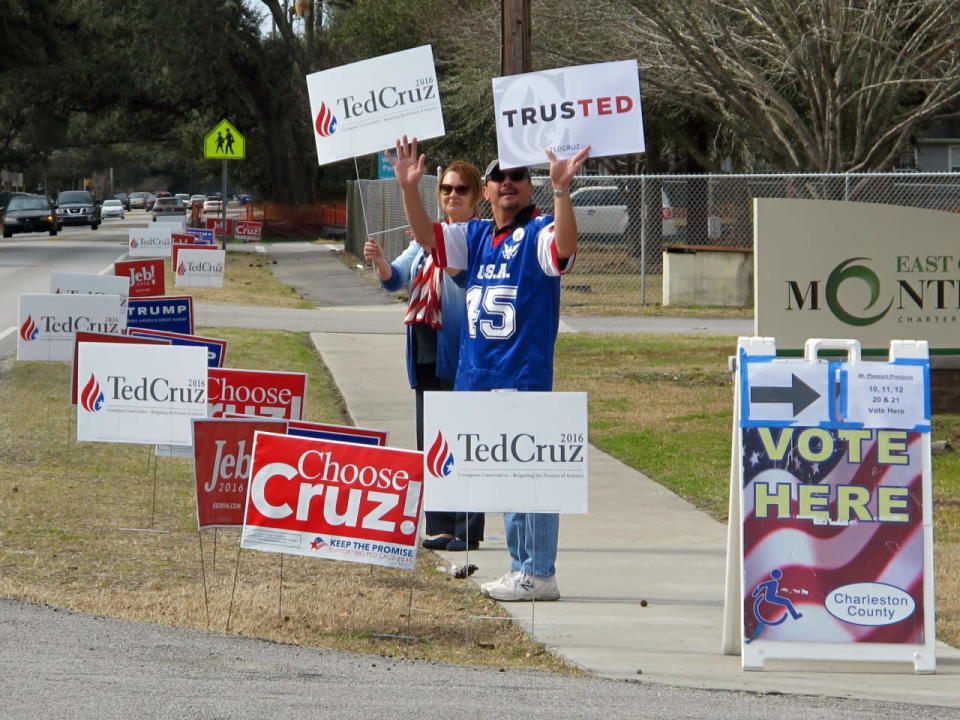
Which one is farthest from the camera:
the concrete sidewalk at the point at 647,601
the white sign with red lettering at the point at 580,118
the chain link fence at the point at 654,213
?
the chain link fence at the point at 654,213

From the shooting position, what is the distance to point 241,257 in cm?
3834

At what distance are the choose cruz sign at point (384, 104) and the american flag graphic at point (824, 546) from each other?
3.32m

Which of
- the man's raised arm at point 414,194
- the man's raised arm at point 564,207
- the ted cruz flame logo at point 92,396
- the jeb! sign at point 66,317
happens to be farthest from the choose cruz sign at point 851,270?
the man's raised arm at point 564,207

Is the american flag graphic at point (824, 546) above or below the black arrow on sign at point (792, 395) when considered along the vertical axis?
below

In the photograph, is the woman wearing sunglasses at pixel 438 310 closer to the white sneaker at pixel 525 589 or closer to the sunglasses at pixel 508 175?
the sunglasses at pixel 508 175

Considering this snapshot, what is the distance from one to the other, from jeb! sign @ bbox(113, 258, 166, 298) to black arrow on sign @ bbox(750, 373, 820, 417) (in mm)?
8417

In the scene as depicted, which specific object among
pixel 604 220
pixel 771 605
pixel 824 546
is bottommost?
pixel 771 605

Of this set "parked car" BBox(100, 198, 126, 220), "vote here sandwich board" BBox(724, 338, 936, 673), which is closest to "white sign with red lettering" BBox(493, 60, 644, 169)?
"vote here sandwich board" BBox(724, 338, 936, 673)

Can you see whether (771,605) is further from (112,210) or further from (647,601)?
(112,210)

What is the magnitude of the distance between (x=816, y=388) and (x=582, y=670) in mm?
1340

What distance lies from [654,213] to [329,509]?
23.8 m

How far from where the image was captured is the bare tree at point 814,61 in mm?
20016

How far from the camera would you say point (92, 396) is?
7930 mm

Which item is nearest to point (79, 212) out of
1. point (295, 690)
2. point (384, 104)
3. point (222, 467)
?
point (384, 104)
